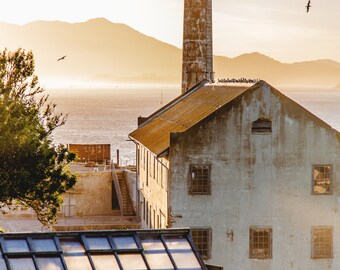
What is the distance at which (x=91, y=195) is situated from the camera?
7138cm

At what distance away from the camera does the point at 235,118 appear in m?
42.8

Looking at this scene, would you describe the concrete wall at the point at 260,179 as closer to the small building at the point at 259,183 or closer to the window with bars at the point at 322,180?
the small building at the point at 259,183

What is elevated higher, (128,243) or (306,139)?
(306,139)

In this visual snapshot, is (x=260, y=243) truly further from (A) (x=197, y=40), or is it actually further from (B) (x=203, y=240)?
(A) (x=197, y=40)

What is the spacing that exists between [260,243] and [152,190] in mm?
9893

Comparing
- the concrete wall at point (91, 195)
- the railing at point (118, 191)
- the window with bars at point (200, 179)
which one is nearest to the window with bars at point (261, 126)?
the window with bars at point (200, 179)

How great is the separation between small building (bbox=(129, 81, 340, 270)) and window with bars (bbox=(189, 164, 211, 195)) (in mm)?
44

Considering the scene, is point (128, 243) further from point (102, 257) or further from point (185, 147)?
point (185, 147)

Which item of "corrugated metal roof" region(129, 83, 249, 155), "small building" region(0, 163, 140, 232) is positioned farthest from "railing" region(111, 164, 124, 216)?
"corrugated metal roof" region(129, 83, 249, 155)

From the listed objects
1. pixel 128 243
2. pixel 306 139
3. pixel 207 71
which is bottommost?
pixel 128 243

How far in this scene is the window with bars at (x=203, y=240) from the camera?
1652 inches

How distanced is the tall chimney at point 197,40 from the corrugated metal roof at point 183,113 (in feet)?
49.9

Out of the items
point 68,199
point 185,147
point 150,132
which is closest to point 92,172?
point 68,199

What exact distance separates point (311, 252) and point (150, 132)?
48.1 ft
